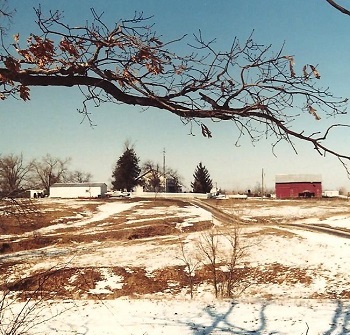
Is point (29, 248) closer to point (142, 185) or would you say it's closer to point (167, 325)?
point (167, 325)

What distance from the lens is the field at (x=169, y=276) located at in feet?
33.8

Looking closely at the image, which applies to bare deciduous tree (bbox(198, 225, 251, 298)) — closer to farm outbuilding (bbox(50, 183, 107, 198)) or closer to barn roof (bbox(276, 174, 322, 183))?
farm outbuilding (bbox(50, 183, 107, 198))

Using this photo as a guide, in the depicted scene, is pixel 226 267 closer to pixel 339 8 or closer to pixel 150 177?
pixel 339 8

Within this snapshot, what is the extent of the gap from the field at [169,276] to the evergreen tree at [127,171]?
41.9m

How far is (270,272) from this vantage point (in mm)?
20578

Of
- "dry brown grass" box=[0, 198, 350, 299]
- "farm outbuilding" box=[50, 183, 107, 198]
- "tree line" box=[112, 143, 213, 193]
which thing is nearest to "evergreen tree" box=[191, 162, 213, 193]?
"tree line" box=[112, 143, 213, 193]

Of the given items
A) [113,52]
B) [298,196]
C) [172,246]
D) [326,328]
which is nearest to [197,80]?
[113,52]

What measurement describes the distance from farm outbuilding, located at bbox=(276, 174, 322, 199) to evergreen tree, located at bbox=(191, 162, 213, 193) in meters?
16.1

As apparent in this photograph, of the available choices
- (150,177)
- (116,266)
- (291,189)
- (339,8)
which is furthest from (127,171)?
(339,8)

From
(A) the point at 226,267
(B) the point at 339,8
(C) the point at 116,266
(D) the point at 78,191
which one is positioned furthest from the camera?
(D) the point at 78,191

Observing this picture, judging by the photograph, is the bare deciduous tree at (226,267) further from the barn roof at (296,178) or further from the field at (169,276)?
the barn roof at (296,178)

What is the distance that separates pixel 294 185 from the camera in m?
83.5

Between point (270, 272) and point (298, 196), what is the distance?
211ft

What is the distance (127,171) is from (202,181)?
17251 mm
